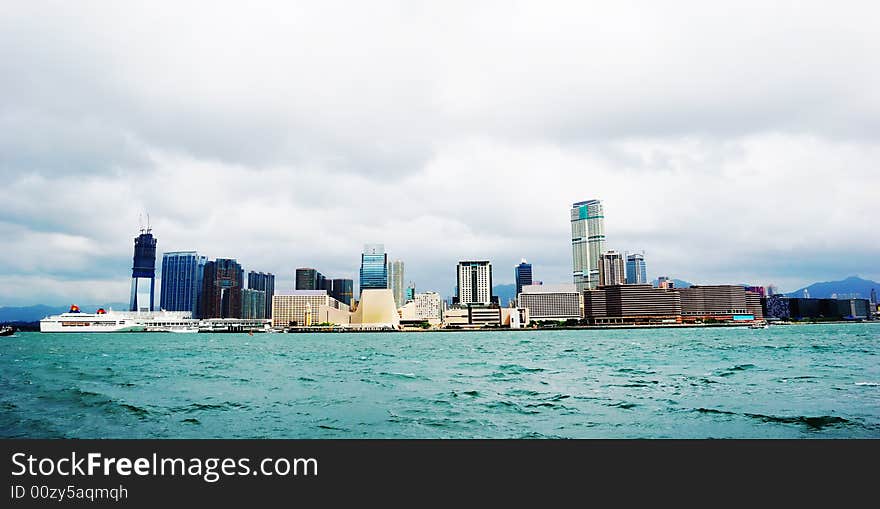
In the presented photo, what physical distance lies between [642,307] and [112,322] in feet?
559

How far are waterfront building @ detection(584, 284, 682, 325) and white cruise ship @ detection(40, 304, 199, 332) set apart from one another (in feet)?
470

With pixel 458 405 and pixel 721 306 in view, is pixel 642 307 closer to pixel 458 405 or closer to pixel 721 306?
pixel 721 306

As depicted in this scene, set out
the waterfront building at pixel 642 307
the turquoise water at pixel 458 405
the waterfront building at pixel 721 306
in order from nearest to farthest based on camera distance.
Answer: the turquoise water at pixel 458 405
the waterfront building at pixel 642 307
the waterfront building at pixel 721 306

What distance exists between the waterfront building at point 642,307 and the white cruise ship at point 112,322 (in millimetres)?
143218

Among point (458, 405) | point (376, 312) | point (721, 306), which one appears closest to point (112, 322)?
point (376, 312)

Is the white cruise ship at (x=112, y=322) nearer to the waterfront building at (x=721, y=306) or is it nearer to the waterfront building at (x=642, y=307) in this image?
the waterfront building at (x=642, y=307)

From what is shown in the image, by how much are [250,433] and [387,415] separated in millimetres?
3776

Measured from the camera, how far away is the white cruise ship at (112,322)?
146 m

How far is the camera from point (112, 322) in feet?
511

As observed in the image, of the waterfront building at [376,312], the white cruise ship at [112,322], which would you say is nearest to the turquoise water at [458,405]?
the white cruise ship at [112,322]

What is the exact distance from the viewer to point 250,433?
1250 centimetres
